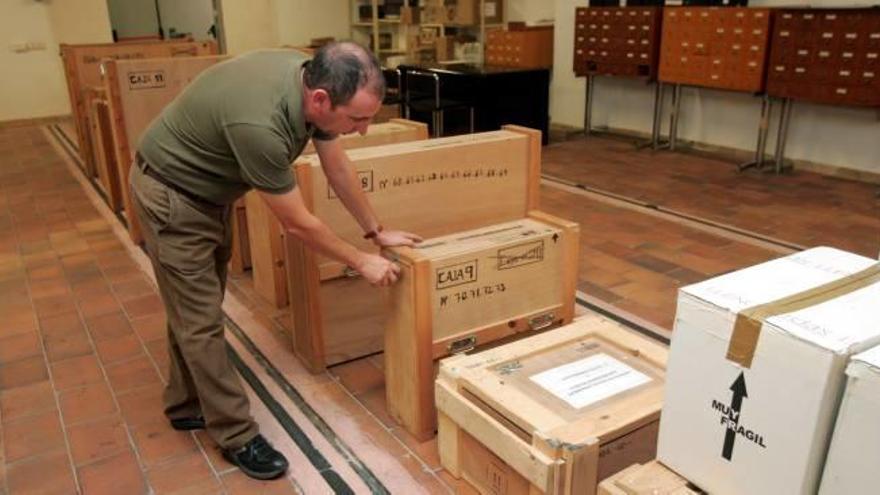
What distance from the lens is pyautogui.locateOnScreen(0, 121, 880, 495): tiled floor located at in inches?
81.7

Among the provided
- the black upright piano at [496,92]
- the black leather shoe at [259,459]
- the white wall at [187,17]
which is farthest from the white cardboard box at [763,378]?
the white wall at [187,17]

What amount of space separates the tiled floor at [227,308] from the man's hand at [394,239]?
24.3 inches

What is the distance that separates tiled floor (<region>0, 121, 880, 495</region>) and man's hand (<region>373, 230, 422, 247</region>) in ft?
2.02

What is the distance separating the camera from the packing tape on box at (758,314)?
3.65 ft

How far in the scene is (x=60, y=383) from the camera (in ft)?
8.33

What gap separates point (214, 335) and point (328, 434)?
516mm

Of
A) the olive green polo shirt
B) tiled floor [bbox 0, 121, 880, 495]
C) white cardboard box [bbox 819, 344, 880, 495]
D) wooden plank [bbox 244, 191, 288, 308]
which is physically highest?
the olive green polo shirt

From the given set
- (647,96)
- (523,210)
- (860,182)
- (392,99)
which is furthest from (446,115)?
(523,210)

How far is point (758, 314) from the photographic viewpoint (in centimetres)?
111

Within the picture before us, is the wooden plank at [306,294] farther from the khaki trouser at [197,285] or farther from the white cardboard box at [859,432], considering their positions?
the white cardboard box at [859,432]

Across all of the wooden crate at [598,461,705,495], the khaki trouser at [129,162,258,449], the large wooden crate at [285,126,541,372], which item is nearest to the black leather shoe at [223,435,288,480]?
the khaki trouser at [129,162,258,449]

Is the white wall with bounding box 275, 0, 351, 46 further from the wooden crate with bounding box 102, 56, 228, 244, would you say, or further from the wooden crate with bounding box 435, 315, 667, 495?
the wooden crate with bounding box 435, 315, 667, 495

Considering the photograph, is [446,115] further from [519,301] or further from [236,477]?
[236,477]

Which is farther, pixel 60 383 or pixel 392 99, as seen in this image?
pixel 392 99
